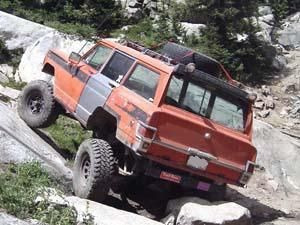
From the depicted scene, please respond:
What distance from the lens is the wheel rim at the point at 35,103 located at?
10.5 meters

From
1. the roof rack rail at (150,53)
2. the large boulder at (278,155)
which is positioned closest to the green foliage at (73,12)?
the large boulder at (278,155)

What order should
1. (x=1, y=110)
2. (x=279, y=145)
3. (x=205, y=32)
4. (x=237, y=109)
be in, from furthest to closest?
1. (x=205, y=32)
2. (x=279, y=145)
3. (x=1, y=110)
4. (x=237, y=109)

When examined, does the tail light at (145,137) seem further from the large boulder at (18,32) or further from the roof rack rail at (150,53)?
the large boulder at (18,32)

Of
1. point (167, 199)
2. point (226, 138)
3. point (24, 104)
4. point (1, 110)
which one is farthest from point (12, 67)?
point (226, 138)

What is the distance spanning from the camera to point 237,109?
28.3 feet

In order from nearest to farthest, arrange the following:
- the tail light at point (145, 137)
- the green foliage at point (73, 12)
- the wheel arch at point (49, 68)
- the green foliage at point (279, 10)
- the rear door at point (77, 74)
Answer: the tail light at point (145, 137) → the rear door at point (77, 74) → the wheel arch at point (49, 68) → the green foliage at point (73, 12) → the green foliage at point (279, 10)

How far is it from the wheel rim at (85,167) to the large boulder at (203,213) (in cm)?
119

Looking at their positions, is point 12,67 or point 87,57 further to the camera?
point 12,67

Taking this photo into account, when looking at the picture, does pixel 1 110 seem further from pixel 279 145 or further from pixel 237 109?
pixel 279 145

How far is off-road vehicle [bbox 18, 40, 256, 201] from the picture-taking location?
25.7 ft

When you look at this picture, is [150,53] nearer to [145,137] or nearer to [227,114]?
[227,114]

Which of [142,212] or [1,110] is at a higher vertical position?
[1,110]

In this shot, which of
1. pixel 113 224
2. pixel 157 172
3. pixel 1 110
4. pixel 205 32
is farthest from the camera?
pixel 205 32

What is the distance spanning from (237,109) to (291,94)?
38.5 ft
